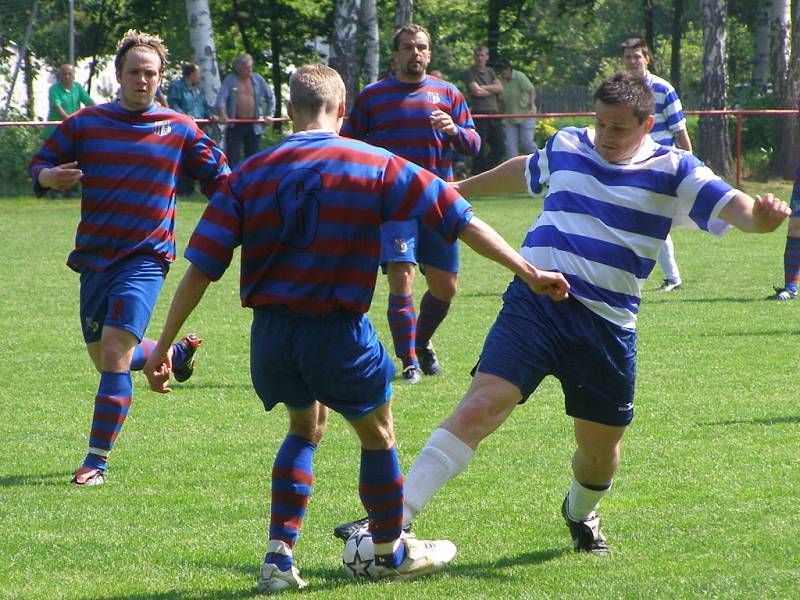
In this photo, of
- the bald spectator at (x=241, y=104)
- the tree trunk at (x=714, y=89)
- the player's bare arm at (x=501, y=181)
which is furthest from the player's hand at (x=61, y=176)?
the tree trunk at (x=714, y=89)

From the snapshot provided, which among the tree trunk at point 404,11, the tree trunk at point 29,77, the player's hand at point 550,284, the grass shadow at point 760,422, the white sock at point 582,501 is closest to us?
the player's hand at point 550,284

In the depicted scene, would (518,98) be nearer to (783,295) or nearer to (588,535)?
(783,295)

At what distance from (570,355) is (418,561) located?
855 millimetres

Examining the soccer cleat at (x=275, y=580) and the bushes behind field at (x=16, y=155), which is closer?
the soccer cleat at (x=275, y=580)

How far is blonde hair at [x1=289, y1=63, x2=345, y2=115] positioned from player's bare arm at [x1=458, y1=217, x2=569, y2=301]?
1.87ft

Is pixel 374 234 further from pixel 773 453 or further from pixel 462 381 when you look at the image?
pixel 462 381

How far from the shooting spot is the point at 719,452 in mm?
6352

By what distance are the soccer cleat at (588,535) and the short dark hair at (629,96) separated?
4.65ft

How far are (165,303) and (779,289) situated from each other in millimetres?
5383

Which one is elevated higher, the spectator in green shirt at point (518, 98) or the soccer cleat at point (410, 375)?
the spectator in green shirt at point (518, 98)

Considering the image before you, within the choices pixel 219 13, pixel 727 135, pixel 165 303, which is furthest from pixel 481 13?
pixel 165 303

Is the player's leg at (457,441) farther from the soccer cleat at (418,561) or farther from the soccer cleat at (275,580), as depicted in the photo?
the soccer cleat at (275,580)

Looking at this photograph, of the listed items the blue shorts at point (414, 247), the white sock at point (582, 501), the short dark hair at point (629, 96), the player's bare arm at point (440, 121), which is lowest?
the white sock at point (582, 501)

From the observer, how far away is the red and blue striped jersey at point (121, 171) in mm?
6098
